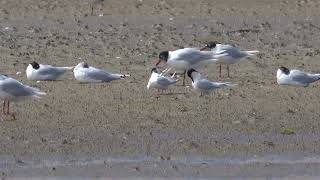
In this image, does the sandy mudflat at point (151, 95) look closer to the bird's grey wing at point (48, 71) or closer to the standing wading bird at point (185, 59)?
the bird's grey wing at point (48, 71)

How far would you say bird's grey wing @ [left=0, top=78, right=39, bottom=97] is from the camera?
1345 centimetres

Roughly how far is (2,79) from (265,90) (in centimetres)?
362

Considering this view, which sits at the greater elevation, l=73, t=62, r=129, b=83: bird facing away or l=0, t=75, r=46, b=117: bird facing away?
l=73, t=62, r=129, b=83: bird facing away

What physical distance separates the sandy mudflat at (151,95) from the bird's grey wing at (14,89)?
28 cm

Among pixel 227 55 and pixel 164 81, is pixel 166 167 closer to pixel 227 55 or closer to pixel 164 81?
pixel 164 81

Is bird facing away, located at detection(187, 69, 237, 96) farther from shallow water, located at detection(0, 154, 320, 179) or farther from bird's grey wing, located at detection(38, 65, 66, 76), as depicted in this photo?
shallow water, located at detection(0, 154, 320, 179)

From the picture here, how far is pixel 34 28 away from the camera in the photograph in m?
22.4

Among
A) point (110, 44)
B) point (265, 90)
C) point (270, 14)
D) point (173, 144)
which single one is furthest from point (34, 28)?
point (173, 144)

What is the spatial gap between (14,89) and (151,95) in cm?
215

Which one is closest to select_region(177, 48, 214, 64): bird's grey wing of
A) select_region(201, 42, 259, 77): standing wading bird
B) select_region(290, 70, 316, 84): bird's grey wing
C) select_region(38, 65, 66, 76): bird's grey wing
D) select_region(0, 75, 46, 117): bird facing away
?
select_region(201, 42, 259, 77): standing wading bird

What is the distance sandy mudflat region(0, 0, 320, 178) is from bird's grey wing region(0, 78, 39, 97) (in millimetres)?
277

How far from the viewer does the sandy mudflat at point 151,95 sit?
1221cm

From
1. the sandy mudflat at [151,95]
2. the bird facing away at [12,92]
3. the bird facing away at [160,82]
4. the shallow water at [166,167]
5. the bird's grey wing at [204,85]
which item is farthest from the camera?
the bird facing away at [160,82]

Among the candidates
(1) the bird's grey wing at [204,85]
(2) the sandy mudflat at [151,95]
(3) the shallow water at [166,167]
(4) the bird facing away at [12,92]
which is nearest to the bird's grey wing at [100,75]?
(2) the sandy mudflat at [151,95]
